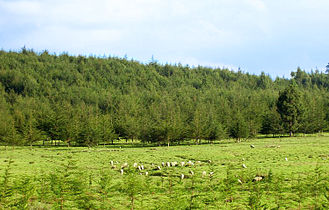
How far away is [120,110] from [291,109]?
68.7 metres

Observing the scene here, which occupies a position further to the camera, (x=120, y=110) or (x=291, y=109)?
(x=120, y=110)

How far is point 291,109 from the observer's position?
87375mm

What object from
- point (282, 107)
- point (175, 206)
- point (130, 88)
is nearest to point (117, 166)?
point (175, 206)

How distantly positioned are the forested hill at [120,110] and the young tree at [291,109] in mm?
961

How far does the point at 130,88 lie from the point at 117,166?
152 meters

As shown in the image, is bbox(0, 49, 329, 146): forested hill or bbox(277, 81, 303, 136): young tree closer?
bbox(0, 49, 329, 146): forested hill

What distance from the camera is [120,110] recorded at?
5010 inches

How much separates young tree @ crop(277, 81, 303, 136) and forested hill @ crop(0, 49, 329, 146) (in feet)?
3.15

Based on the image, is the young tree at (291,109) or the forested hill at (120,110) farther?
the young tree at (291,109)

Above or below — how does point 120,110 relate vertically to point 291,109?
above

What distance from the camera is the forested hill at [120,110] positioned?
74.8 meters

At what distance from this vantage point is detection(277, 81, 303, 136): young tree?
87.4 meters

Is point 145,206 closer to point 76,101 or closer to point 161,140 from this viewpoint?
point 161,140

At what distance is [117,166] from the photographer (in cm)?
3478
